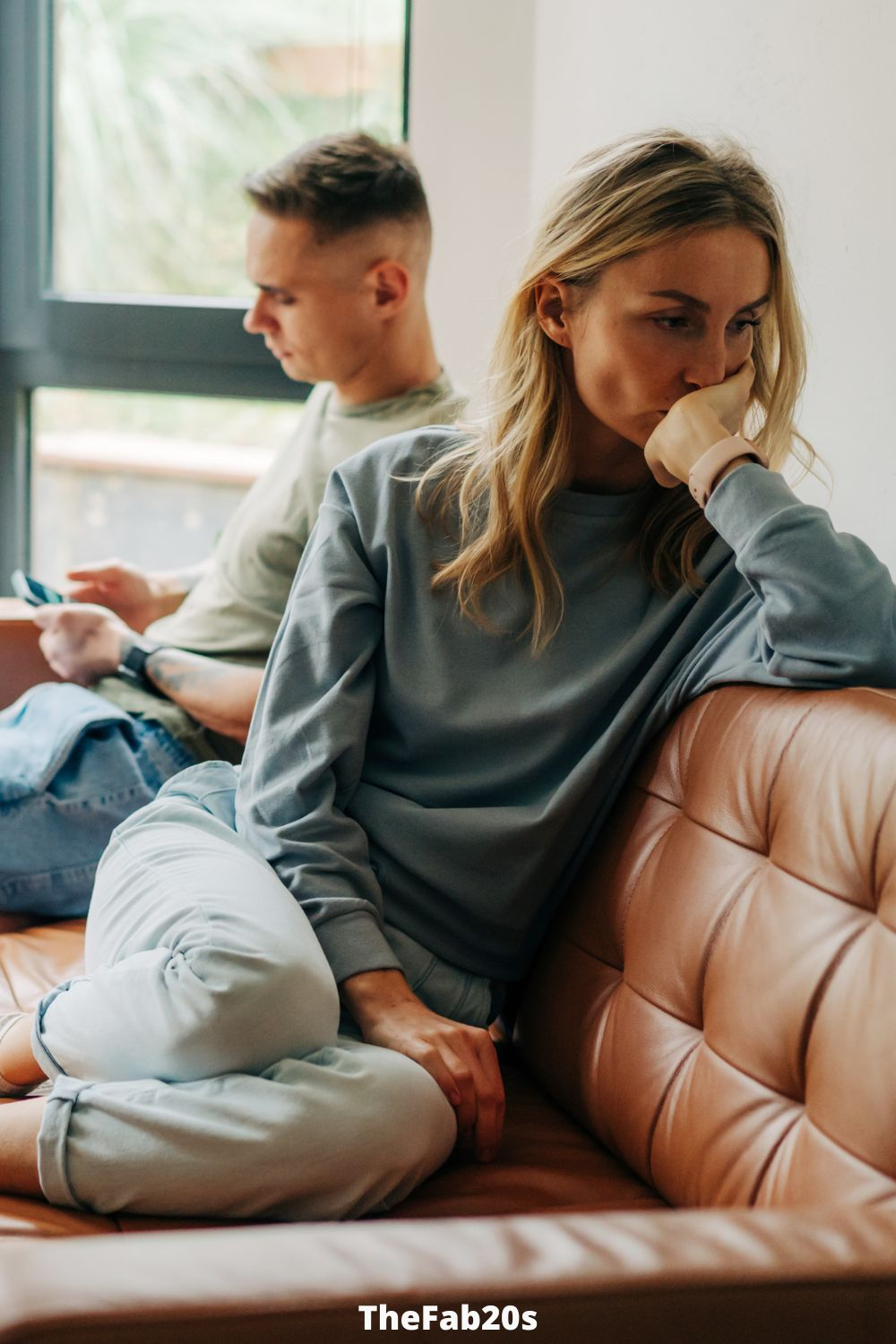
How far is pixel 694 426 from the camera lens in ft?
4.05

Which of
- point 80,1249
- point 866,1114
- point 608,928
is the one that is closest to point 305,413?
point 608,928

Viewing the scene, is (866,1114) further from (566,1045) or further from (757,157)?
(757,157)

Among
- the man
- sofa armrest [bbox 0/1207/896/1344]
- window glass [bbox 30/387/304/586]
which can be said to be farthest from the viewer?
window glass [bbox 30/387/304/586]

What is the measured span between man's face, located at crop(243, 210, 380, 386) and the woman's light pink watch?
3.12 feet

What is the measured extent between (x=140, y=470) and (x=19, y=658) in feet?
3.61

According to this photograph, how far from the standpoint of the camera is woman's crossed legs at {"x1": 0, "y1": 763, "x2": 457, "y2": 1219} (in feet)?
3.34

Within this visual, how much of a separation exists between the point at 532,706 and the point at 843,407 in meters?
0.48

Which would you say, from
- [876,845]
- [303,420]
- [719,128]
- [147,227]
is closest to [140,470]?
[147,227]

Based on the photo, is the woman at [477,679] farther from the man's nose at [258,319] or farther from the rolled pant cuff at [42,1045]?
the man's nose at [258,319]

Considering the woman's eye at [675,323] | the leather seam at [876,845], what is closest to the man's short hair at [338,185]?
the woman's eye at [675,323]

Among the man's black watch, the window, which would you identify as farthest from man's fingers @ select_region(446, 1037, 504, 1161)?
the window

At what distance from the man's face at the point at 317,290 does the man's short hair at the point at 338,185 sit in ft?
0.08

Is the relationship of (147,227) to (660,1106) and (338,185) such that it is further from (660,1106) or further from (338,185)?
(660,1106)

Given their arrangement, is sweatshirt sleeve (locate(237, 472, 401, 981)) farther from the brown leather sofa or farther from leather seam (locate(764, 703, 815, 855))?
leather seam (locate(764, 703, 815, 855))
